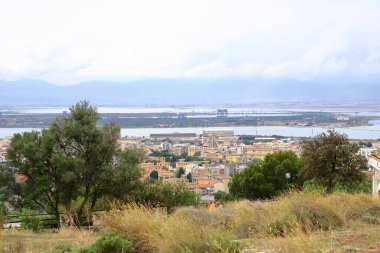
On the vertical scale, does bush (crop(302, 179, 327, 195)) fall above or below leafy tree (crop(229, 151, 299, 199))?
above

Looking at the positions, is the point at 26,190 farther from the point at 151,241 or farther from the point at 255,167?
the point at 255,167

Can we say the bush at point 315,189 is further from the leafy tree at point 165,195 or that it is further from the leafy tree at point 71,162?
the leafy tree at point 71,162

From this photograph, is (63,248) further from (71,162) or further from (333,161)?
(333,161)

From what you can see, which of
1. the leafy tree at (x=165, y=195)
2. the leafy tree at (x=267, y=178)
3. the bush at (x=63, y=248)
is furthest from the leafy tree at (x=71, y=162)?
the leafy tree at (x=267, y=178)

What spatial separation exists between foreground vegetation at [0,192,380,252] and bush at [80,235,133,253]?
1 cm

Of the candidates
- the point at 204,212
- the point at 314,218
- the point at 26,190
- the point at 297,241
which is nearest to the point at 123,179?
the point at 26,190

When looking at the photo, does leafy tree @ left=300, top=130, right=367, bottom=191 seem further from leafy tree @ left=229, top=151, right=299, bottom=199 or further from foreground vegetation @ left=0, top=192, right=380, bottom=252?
foreground vegetation @ left=0, top=192, right=380, bottom=252

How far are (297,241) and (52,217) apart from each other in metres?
12.5

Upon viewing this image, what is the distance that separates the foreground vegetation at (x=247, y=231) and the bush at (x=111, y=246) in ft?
0.04

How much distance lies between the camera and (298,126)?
125 m

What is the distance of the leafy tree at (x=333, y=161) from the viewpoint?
1684 cm

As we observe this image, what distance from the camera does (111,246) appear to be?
242 inches

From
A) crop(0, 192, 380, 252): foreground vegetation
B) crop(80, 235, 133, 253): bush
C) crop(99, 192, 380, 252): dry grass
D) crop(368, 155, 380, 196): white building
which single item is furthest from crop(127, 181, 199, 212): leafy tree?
crop(80, 235, 133, 253): bush

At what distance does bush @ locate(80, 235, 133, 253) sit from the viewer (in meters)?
6.04
